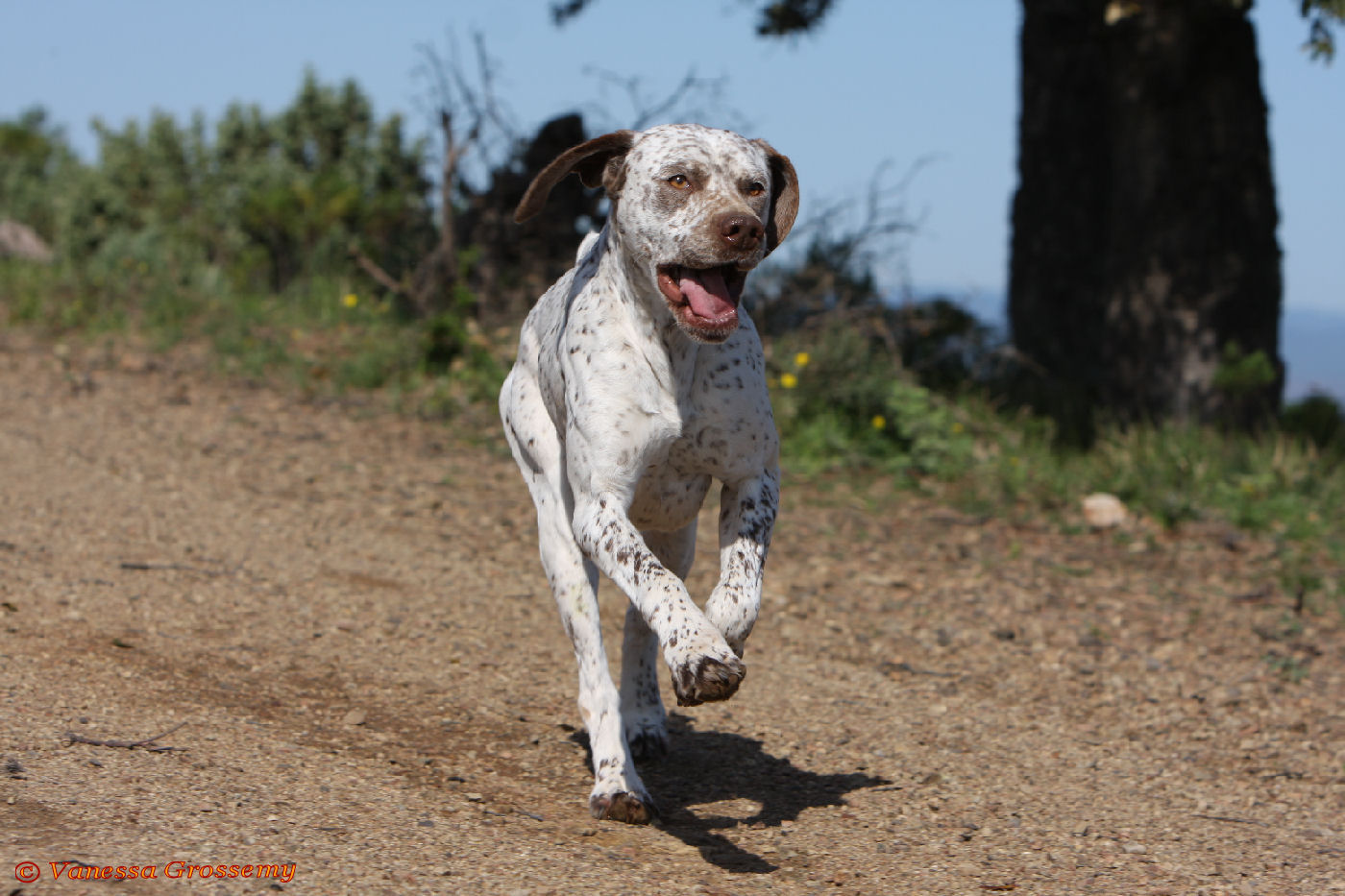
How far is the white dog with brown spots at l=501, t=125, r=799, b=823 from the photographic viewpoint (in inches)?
142

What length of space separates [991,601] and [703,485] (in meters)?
3.11

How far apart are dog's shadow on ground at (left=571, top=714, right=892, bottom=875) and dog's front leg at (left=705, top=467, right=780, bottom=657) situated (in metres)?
0.53

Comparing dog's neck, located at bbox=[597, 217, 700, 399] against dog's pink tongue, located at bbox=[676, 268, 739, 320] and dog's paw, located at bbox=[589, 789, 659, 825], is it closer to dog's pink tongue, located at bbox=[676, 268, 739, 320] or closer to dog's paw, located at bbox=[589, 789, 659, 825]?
dog's pink tongue, located at bbox=[676, 268, 739, 320]

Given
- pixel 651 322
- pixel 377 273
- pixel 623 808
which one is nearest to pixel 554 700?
pixel 623 808

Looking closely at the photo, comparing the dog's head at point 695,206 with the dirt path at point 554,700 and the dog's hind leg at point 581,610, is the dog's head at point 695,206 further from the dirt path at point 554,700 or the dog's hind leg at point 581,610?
the dirt path at point 554,700

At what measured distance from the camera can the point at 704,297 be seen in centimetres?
362

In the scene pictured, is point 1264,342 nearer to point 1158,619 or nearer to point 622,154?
point 1158,619

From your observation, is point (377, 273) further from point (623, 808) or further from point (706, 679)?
point (706, 679)

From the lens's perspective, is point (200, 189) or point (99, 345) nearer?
point (99, 345)

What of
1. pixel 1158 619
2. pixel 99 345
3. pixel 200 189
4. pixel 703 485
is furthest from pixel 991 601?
pixel 200 189

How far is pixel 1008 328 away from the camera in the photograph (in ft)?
36.9

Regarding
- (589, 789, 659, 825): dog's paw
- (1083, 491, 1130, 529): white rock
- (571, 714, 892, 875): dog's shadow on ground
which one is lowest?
(571, 714, 892, 875): dog's shadow on ground

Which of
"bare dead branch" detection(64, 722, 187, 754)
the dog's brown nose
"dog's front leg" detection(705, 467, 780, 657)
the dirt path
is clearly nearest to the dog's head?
the dog's brown nose

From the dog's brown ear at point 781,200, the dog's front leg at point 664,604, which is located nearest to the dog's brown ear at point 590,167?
the dog's brown ear at point 781,200
